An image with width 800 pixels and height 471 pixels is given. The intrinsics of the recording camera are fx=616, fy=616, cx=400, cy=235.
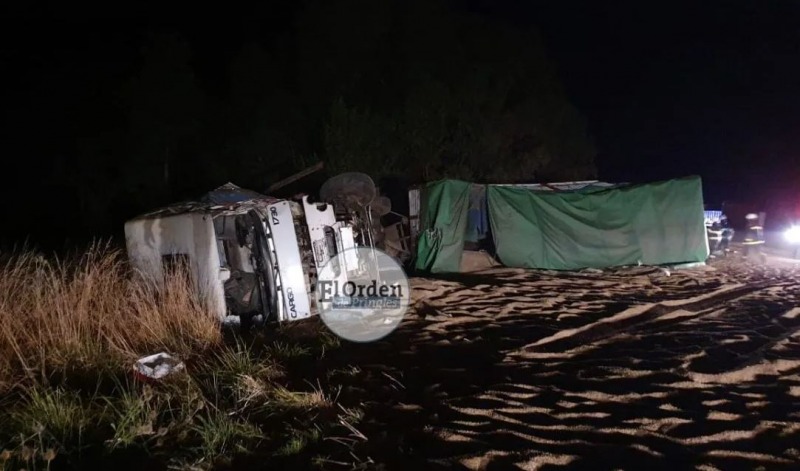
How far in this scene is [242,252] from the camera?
740 cm

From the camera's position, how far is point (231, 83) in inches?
728

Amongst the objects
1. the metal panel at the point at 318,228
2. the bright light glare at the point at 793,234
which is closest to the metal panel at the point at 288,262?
the metal panel at the point at 318,228

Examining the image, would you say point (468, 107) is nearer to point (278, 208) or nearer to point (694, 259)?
point (694, 259)

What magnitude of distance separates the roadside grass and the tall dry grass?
0.01m

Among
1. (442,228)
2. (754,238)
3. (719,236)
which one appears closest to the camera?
(442,228)

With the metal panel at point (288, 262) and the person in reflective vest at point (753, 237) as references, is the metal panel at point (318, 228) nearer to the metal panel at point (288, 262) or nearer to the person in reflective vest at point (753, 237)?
the metal panel at point (288, 262)

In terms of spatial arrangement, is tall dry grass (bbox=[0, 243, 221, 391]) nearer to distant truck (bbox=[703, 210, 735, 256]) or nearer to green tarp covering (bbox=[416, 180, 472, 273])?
green tarp covering (bbox=[416, 180, 472, 273])

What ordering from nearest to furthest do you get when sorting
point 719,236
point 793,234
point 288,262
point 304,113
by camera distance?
1. point 288,262
2. point 719,236
3. point 793,234
4. point 304,113

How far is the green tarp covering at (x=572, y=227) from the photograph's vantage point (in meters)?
11.8

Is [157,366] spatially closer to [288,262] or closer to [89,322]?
[89,322]

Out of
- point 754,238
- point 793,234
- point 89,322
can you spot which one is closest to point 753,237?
point 754,238

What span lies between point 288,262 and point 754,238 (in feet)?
35.3

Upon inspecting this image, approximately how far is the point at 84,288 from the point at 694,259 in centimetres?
1063

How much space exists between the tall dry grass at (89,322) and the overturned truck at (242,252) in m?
0.40
